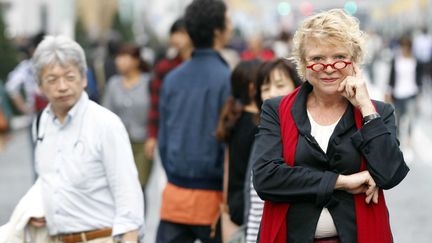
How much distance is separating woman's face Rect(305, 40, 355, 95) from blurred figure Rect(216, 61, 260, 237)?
6.70 feet

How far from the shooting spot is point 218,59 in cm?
691

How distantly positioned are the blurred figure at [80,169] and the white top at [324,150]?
134 cm

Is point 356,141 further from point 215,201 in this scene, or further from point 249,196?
point 215,201

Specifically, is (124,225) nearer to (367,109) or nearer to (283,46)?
(367,109)

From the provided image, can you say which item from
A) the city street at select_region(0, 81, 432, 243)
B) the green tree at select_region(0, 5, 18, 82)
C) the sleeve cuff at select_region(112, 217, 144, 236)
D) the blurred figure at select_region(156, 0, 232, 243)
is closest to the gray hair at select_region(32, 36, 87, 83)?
the sleeve cuff at select_region(112, 217, 144, 236)

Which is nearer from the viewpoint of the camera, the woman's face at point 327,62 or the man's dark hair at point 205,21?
the woman's face at point 327,62

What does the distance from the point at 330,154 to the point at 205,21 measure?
3006 mm

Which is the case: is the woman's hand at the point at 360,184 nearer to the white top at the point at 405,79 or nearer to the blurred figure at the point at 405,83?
the blurred figure at the point at 405,83

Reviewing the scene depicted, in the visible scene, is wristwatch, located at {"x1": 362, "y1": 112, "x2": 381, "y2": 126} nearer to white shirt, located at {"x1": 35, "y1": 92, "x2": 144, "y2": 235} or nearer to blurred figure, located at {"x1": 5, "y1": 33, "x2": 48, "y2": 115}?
white shirt, located at {"x1": 35, "y1": 92, "x2": 144, "y2": 235}

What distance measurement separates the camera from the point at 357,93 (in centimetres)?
400

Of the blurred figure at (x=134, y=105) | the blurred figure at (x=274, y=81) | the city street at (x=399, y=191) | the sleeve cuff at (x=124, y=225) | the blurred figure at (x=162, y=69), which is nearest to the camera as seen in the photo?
the sleeve cuff at (x=124, y=225)

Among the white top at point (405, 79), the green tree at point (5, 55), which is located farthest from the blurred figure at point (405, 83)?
the green tree at point (5, 55)

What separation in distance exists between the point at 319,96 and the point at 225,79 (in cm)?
263

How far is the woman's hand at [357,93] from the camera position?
157 inches
